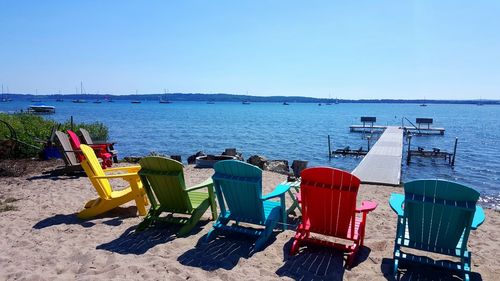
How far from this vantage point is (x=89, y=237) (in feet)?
16.5

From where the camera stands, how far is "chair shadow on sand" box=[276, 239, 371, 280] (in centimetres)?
398

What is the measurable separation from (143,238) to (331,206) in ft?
8.39

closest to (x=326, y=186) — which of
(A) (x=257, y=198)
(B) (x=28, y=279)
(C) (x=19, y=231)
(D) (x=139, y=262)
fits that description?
(A) (x=257, y=198)

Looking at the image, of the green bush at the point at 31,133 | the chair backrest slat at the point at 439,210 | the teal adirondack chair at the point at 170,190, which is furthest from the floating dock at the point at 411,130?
the chair backrest slat at the point at 439,210

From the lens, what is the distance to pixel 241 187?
4.61 metres

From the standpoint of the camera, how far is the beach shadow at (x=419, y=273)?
157 inches

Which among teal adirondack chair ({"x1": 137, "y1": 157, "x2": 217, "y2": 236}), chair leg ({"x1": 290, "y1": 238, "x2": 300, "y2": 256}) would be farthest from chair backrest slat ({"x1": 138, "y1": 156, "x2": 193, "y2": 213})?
chair leg ({"x1": 290, "y1": 238, "x2": 300, "y2": 256})

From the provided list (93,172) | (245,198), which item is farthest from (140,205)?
(245,198)

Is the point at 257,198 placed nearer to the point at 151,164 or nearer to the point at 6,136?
the point at 151,164

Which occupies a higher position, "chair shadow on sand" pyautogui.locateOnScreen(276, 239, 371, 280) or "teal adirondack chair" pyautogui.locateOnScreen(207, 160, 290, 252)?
"teal adirondack chair" pyautogui.locateOnScreen(207, 160, 290, 252)

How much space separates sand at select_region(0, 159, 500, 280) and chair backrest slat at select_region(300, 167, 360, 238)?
411 millimetres

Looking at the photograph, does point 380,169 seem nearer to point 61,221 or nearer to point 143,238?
point 143,238

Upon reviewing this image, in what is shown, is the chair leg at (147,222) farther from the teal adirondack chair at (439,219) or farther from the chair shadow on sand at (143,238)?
the teal adirondack chair at (439,219)

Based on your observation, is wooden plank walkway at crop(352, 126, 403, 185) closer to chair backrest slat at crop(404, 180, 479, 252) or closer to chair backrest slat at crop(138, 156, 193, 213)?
chair backrest slat at crop(404, 180, 479, 252)
